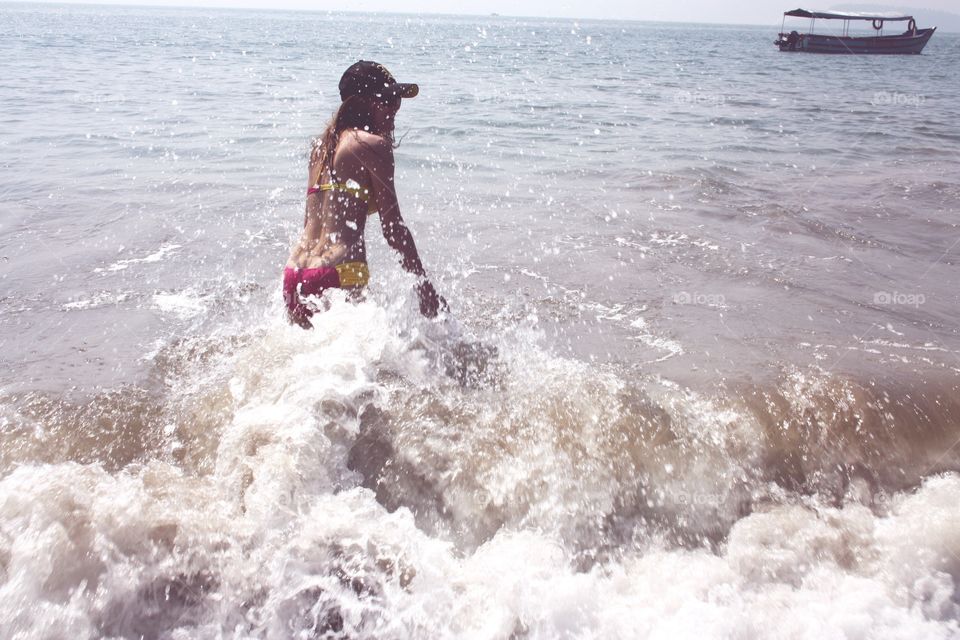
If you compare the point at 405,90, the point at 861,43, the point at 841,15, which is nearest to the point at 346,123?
the point at 405,90

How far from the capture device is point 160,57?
A: 28.9m

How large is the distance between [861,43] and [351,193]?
5326cm

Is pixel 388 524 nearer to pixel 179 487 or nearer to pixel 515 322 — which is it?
pixel 179 487

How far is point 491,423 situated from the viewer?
327 centimetres

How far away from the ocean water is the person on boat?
205 millimetres

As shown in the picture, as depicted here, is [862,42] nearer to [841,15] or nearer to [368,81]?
[841,15]

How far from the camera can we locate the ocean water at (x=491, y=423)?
7.88ft

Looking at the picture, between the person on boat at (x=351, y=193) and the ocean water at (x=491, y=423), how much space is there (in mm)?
205

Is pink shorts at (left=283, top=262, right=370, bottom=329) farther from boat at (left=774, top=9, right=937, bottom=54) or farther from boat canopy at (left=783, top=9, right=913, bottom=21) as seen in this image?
boat at (left=774, top=9, right=937, bottom=54)

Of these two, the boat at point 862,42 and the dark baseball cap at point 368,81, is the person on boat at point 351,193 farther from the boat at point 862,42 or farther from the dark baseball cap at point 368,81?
the boat at point 862,42

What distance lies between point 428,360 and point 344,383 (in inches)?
22.5

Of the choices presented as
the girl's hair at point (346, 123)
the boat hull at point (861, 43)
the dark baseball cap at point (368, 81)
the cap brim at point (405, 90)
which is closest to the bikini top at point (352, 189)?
the girl's hair at point (346, 123)

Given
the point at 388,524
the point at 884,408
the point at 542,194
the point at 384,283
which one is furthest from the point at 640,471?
the point at 542,194

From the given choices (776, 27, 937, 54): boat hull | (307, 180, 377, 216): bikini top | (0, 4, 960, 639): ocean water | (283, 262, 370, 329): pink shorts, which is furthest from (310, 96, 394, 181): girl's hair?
(776, 27, 937, 54): boat hull
